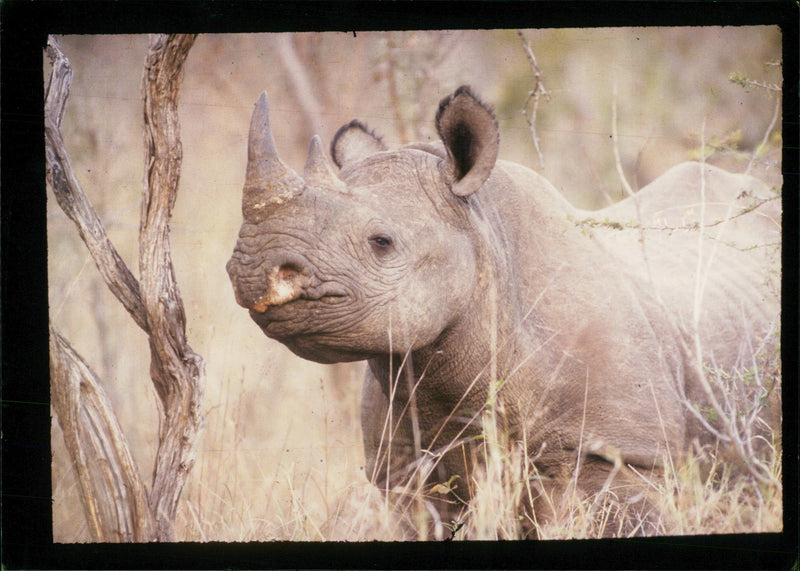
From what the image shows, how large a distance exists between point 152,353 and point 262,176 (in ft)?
4.03

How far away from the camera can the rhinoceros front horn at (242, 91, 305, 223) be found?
449 cm

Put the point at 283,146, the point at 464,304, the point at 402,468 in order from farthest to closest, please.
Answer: the point at 283,146
the point at 402,468
the point at 464,304

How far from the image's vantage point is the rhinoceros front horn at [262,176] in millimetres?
4488

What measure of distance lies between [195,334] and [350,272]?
7.74 feet

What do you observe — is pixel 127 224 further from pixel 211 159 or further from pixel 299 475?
pixel 299 475

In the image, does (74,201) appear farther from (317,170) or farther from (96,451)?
(317,170)

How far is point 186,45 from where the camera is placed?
5145 millimetres

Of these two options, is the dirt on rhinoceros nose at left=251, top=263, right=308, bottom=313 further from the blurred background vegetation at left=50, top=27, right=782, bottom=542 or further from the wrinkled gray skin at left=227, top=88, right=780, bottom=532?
the blurred background vegetation at left=50, top=27, right=782, bottom=542

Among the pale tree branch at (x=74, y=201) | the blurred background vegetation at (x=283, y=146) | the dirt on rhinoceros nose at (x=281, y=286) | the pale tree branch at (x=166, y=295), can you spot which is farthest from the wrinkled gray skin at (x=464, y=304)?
the pale tree branch at (x=74, y=201)

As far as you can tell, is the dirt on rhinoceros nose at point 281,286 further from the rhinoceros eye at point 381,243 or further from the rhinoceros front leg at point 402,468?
the rhinoceros front leg at point 402,468

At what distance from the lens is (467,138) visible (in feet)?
16.6

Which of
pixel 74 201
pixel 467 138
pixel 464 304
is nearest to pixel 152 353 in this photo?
pixel 74 201

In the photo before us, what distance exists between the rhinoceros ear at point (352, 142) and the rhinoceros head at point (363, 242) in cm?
43

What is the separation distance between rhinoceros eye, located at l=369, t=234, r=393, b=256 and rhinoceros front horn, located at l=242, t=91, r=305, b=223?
0.44 metres
